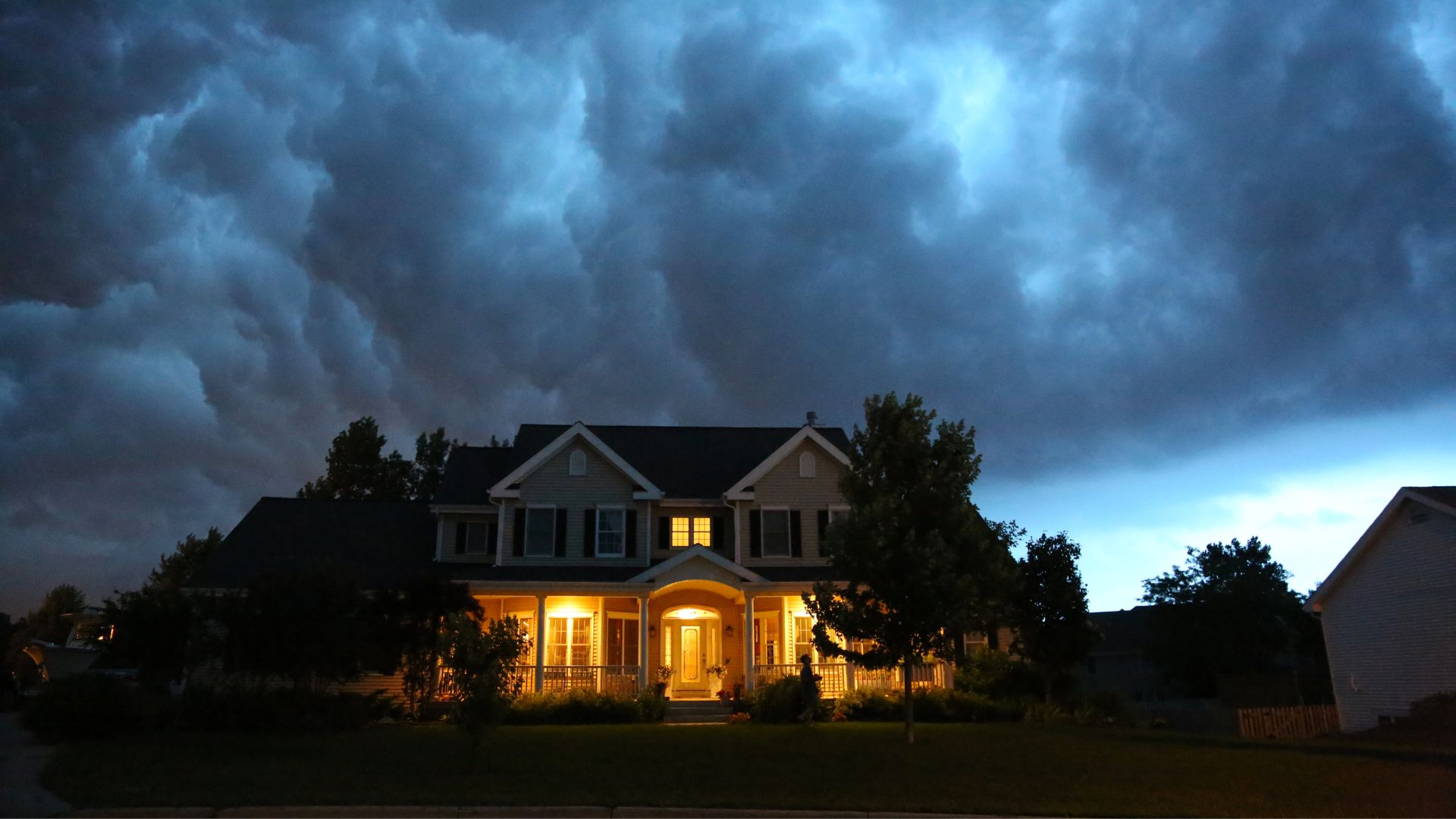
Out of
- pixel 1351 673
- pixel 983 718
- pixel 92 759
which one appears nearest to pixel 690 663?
pixel 983 718

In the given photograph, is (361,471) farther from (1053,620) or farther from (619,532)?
(1053,620)

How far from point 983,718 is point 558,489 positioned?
13.7 m

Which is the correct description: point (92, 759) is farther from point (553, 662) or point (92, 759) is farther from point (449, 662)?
point (553, 662)

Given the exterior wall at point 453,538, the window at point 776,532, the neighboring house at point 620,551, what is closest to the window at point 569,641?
the neighboring house at point 620,551

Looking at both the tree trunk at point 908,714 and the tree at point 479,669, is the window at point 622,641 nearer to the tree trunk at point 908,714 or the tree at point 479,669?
the tree trunk at point 908,714

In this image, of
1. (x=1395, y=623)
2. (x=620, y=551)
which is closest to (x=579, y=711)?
(x=620, y=551)

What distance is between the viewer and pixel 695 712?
24828 mm

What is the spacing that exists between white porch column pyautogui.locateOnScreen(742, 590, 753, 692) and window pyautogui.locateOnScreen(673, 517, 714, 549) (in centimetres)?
336

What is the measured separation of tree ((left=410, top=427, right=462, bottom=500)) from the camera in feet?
156

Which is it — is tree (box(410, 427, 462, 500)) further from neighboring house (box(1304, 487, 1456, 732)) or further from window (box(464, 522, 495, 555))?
neighboring house (box(1304, 487, 1456, 732))

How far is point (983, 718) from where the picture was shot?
2372 cm

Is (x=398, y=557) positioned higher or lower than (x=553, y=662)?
higher

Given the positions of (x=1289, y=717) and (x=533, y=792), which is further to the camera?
(x=1289, y=717)

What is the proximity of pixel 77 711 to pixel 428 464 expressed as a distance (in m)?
31.3
